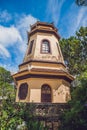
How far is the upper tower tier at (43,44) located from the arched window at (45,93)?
2.83 metres

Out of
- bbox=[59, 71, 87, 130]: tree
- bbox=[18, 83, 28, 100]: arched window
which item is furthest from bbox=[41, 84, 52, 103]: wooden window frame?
bbox=[59, 71, 87, 130]: tree

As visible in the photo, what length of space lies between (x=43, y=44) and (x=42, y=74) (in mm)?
4452

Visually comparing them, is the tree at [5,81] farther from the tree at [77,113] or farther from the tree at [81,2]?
the tree at [81,2]

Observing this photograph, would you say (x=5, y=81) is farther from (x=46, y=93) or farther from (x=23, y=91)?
(x=46, y=93)

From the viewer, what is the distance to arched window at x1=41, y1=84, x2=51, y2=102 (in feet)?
61.7

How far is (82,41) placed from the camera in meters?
28.4

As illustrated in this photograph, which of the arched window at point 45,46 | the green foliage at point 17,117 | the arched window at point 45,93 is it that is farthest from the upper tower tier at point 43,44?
the green foliage at point 17,117

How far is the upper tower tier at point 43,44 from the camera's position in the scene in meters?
21.2

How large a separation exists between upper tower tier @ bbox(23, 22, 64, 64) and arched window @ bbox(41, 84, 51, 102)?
111 inches

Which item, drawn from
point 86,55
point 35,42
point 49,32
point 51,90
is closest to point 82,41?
point 86,55

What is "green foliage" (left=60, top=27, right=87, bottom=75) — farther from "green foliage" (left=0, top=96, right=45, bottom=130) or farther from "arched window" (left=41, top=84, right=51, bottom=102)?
"green foliage" (left=0, top=96, right=45, bottom=130)

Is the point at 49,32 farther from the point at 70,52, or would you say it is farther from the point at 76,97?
the point at 76,97

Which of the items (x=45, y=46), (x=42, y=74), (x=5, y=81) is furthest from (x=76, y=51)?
(x=5, y=81)

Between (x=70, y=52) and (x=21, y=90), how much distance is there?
11639mm
